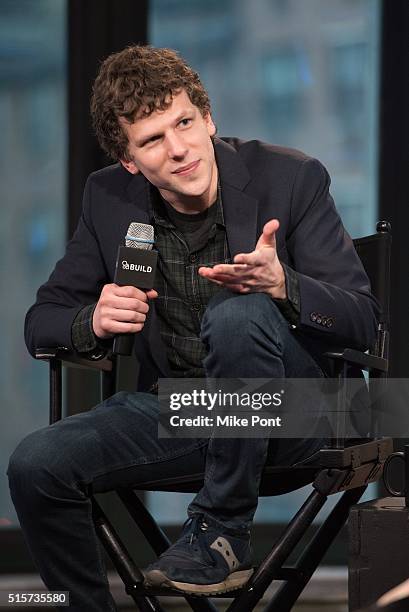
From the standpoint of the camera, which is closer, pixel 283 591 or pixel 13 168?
pixel 283 591

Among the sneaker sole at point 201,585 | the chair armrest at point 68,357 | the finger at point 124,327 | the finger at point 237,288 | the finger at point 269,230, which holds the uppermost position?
the finger at point 269,230

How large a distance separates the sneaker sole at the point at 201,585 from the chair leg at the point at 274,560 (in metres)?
0.05

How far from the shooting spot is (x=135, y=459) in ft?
6.91

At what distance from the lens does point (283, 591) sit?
213cm

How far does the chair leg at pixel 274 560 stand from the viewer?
6.39 ft

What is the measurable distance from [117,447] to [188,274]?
1.36 feet

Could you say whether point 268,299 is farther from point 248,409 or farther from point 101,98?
point 101,98

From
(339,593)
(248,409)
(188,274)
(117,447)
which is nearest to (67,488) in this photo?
(117,447)

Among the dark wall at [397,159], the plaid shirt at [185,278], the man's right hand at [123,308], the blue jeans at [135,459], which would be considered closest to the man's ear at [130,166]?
the plaid shirt at [185,278]

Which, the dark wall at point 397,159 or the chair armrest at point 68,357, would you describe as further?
the dark wall at point 397,159

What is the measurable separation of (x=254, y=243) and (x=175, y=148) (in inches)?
10.4

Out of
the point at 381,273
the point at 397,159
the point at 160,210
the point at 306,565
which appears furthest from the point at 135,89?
the point at 397,159

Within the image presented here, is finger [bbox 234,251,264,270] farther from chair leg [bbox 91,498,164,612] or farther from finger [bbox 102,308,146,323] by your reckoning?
chair leg [bbox 91,498,164,612]

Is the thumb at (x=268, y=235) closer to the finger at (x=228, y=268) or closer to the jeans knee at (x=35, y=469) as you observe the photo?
the finger at (x=228, y=268)
